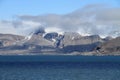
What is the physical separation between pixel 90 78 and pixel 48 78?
7599mm

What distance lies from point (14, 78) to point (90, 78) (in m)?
13.4

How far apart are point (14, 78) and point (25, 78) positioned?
1.94 meters

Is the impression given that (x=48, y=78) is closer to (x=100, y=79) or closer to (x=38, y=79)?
(x=38, y=79)

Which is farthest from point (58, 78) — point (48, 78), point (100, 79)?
point (100, 79)

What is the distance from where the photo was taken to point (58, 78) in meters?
76.2

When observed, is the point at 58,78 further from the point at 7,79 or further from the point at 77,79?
the point at 7,79

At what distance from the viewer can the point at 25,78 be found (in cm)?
7581

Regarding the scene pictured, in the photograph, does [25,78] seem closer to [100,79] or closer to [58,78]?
[58,78]

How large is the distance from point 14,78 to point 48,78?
20.2 feet

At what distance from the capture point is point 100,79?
73.4 metres

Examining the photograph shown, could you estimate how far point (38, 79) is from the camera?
73.6 meters

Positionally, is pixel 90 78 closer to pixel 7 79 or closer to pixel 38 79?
pixel 38 79

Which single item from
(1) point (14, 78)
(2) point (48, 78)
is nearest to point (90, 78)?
(2) point (48, 78)

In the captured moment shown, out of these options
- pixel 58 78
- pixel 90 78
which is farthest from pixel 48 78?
pixel 90 78
